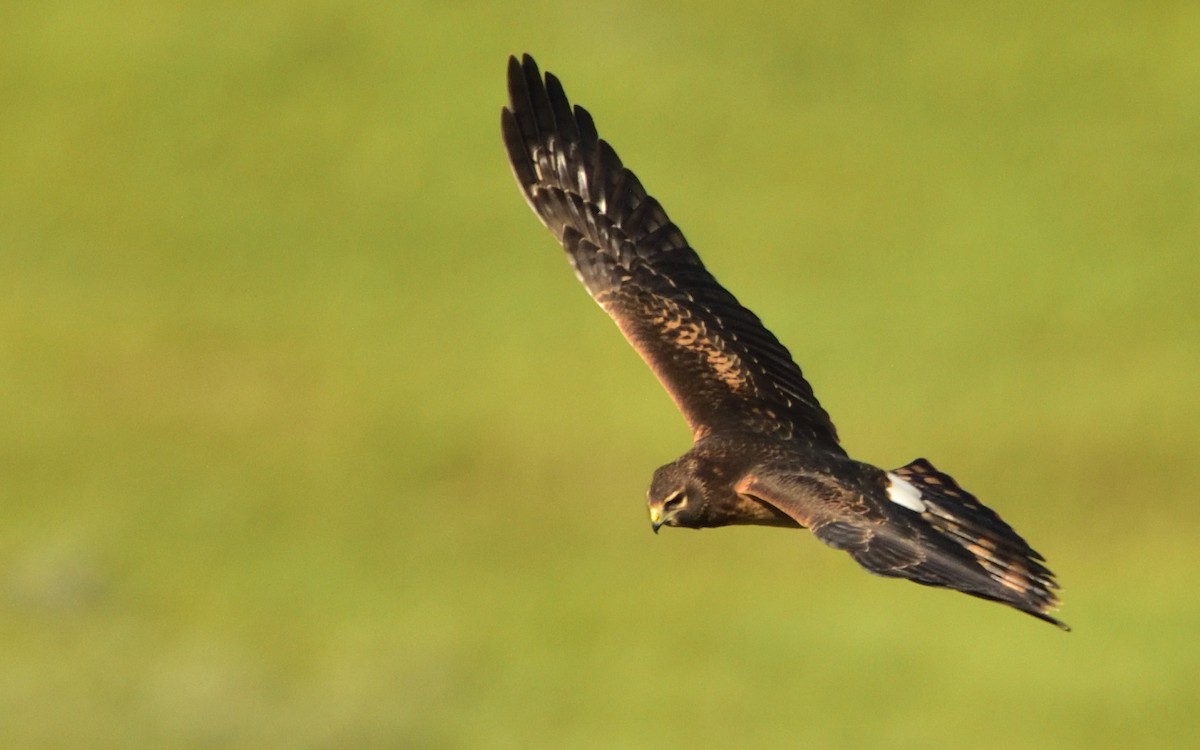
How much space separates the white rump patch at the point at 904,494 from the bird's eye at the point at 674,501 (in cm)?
115

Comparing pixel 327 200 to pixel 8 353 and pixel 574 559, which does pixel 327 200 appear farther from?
pixel 574 559

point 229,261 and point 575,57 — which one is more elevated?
point 575,57

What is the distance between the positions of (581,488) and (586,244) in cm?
2513

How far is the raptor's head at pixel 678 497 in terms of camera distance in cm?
1499

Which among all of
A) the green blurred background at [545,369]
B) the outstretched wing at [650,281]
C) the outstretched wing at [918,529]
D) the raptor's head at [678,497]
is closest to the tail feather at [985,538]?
the outstretched wing at [918,529]

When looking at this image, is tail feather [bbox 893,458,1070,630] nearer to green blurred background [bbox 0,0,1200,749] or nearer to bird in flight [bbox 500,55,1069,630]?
bird in flight [bbox 500,55,1069,630]

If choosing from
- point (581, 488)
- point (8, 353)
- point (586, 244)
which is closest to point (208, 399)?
point (8, 353)

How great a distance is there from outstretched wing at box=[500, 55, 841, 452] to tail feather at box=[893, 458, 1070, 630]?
743 mm

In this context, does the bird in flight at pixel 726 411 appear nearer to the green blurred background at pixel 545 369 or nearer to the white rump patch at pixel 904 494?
the white rump patch at pixel 904 494

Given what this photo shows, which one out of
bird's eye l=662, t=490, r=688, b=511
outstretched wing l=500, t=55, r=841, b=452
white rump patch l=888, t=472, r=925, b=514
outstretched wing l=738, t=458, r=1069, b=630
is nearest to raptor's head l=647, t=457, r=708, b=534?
bird's eye l=662, t=490, r=688, b=511

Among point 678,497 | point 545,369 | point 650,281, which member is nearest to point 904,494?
point 678,497

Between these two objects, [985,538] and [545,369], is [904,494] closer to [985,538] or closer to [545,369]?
[985,538]

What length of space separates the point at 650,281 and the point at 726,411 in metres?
1.26

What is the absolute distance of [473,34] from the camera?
164ft
